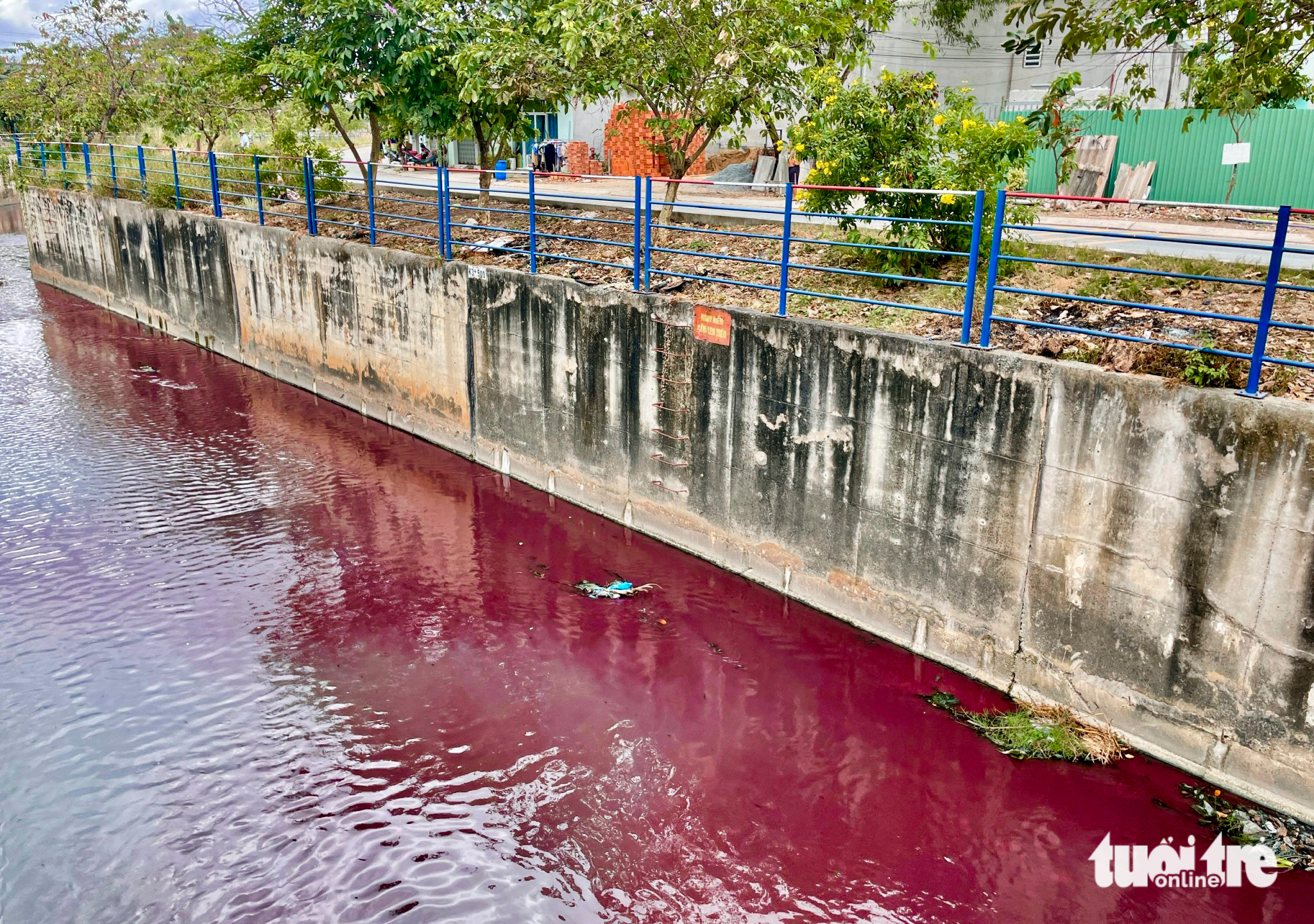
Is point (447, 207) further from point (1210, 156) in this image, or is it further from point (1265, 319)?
point (1210, 156)

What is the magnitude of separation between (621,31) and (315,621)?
6.89 metres

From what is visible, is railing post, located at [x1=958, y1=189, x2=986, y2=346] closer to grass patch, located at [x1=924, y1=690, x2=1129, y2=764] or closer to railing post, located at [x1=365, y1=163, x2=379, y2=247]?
grass patch, located at [x1=924, y1=690, x2=1129, y2=764]

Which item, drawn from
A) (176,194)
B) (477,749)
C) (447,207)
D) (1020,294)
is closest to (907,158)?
(1020,294)

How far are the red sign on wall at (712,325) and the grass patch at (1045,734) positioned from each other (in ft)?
11.7

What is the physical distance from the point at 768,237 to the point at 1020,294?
2063 millimetres

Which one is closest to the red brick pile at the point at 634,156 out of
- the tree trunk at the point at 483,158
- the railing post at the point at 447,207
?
the tree trunk at the point at 483,158

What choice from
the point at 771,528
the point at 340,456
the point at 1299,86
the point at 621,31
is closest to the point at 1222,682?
the point at 771,528

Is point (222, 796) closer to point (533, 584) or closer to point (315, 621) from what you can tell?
point (315, 621)

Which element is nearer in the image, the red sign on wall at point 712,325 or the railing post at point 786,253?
the railing post at point 786,253

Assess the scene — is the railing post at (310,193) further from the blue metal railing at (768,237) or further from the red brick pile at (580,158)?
the red brick pile at (580,158)

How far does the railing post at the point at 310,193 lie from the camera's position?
44.3 ft

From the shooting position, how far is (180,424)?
12.7 meters

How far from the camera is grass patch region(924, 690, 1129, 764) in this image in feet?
20.5

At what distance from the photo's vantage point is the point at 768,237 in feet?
26.5
